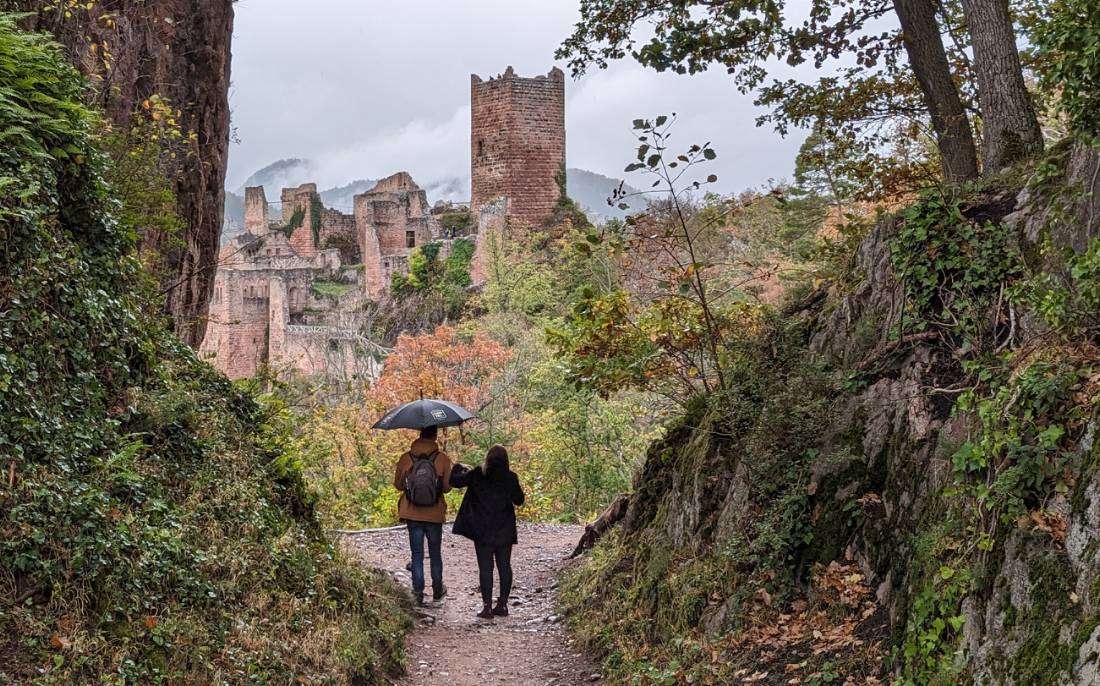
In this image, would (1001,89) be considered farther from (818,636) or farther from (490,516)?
(490,516)

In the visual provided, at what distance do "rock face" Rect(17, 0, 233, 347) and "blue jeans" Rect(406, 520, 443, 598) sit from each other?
312cm

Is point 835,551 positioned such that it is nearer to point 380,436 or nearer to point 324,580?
point 324,580

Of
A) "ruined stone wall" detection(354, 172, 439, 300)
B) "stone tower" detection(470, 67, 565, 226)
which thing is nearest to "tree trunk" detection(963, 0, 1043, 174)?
"stone tower" detection(470, 67, 565, 226)

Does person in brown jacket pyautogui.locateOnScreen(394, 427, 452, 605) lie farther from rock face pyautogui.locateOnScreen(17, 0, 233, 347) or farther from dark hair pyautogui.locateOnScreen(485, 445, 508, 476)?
rock face pyautogui.locateOnScreen(17, 0, 233, 347)

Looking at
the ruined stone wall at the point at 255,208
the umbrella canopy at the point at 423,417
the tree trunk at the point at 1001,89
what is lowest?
the umbrella canopy at the point at 423,417

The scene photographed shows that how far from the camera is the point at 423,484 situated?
8.72 metres

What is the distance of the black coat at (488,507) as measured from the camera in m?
8.79

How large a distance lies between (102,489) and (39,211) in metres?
1.62

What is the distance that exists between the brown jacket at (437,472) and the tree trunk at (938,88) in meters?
4.84

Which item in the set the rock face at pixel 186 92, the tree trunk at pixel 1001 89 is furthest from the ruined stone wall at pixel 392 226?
the tree trunk at pixel 1001 89

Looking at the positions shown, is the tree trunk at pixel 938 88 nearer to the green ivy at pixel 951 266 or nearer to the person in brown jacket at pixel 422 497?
the green ivy at pixel 951 266

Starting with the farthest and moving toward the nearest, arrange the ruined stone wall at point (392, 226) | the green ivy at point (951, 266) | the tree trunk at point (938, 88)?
the ruined stone wall at point (392, 226) → the tree trunk at point (938, 88) → the green ivy at point (951, 266)

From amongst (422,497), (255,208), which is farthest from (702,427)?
(255,208)

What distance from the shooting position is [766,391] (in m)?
6.48
